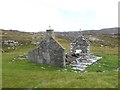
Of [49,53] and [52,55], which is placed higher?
[49,53]

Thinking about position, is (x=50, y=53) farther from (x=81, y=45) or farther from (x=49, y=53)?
(x=81, y=45)

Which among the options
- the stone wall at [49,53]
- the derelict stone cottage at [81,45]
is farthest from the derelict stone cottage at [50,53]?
the derelict stone cottage at [81,45]

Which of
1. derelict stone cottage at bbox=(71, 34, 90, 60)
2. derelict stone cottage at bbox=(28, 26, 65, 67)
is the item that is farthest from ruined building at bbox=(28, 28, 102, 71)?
derelict stone cottage at bbox=(71, 34, 90, 60)

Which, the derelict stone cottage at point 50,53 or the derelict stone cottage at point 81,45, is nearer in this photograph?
the derelict stone cottage at point 50,53

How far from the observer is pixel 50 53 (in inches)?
2235

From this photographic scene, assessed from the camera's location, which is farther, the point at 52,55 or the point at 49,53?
the point at 49,53

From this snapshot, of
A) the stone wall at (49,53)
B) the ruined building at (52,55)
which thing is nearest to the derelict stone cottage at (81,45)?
the ruined building at (52,55)

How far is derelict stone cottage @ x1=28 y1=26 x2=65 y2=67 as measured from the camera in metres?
55.4

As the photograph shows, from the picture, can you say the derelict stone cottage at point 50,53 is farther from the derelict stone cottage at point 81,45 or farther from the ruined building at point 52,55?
the derelict stone cottage at point 81,45

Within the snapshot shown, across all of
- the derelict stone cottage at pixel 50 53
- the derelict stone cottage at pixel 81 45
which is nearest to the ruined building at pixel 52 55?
the derelict stone cottage at pixel 50 53

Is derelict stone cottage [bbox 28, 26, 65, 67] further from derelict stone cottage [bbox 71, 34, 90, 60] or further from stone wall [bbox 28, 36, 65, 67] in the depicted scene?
derelict stone cottage [bbox 71, 34, 90, 60]

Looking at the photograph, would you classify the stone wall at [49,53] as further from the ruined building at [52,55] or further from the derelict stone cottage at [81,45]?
the derelict stone cottage at [81,45]

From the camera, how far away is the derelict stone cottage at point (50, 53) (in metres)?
55.4

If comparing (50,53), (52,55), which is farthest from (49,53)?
(52,55)
